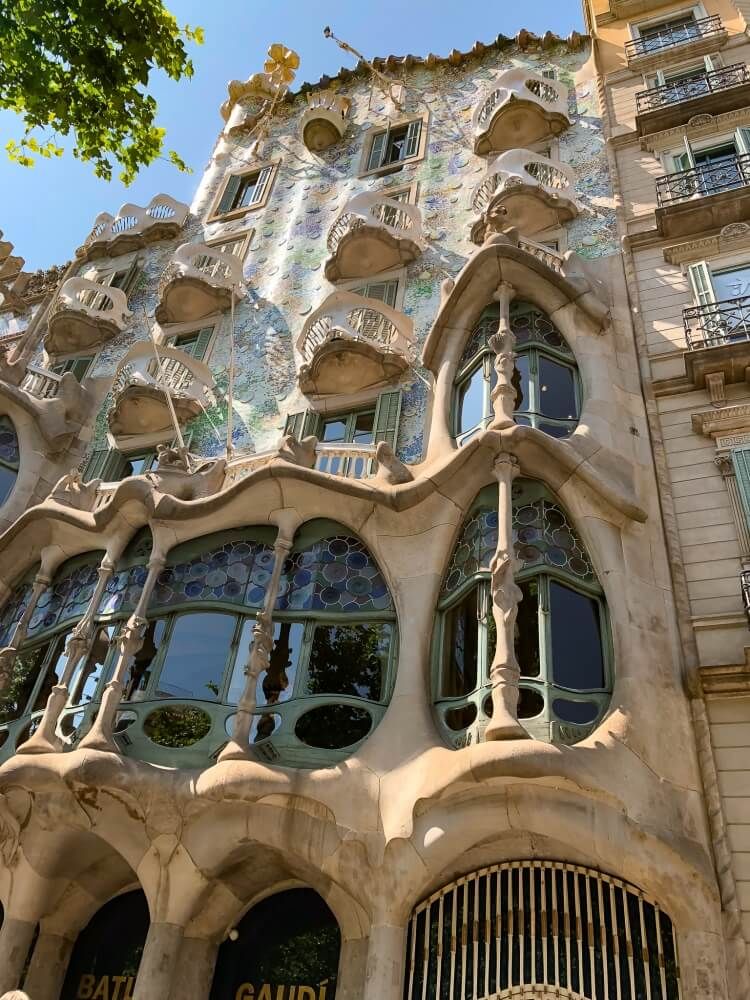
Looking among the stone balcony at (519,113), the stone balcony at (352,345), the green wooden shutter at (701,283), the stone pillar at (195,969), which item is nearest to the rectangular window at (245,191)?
the stone balcony at (519,113)

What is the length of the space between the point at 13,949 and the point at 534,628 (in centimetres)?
670

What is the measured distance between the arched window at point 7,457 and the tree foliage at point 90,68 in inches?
239

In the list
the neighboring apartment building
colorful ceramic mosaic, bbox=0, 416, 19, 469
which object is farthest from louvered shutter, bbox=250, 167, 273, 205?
colorful ceramic mosaic, bbox=0, 416, 19, 469

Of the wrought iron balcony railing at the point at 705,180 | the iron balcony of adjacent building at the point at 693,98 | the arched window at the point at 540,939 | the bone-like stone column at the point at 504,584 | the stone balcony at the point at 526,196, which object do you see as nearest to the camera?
the arched window at the point at 540,939

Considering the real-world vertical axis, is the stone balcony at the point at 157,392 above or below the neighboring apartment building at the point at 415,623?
above

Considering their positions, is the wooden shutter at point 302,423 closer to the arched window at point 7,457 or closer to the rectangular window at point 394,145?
the arched window at point 7,457

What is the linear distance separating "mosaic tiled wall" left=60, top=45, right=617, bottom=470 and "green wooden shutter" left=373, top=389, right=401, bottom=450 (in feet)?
0.41

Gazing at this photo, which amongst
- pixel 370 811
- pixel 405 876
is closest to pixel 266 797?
pixel 370 811

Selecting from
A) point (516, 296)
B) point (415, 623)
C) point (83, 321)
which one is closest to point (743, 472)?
point (516, 296)

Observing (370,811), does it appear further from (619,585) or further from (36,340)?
(36,340)

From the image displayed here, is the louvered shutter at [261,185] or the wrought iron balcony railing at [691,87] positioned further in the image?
the louvered shutter at [261,185]

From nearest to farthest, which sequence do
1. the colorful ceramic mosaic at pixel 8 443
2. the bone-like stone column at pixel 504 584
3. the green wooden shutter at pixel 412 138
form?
the bone-like stone column at pixel 504 584
the colorful ceramic mosaic at pixel 8 443
the green wooden shutter at pixel 412 138

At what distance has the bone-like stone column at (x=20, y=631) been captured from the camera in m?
10.2

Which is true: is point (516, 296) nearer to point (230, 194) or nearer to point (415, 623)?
point (415, 623)
